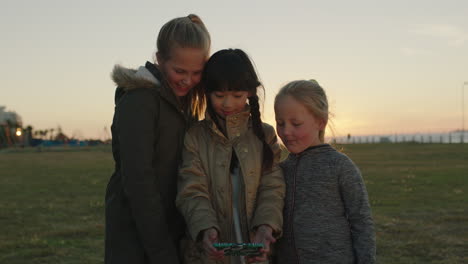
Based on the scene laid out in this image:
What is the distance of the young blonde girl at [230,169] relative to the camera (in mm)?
2463

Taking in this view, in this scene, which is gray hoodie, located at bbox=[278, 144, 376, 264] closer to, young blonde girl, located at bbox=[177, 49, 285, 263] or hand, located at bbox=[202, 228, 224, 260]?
young blonde girl, located at bbox=[177, 49, 285, 263]

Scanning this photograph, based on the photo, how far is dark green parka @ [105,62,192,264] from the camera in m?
2.32

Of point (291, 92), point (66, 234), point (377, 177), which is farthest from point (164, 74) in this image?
point (377, 177)

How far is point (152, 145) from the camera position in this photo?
238 cm

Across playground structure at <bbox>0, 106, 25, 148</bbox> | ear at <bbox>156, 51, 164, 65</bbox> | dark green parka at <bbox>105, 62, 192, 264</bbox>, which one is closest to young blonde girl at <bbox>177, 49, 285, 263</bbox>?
dark green parka at <bbox>105, 62, 192, 264</bbox>

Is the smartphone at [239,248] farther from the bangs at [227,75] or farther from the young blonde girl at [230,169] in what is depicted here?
the bangs at [227,75]

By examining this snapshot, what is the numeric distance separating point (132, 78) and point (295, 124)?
885 mm

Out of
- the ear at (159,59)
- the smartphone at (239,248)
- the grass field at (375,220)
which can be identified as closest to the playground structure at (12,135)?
the grass field at (375,220)

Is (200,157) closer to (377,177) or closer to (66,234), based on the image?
(66,234)

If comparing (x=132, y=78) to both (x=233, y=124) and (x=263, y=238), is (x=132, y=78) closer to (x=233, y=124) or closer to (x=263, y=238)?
(x=233, y=124)

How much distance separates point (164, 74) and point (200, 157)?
1.54 ft

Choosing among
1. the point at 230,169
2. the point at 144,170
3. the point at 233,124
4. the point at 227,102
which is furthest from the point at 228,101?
the point at 144,170

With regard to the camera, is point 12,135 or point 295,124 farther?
point 12,135

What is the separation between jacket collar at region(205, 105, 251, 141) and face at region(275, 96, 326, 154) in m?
0.20
